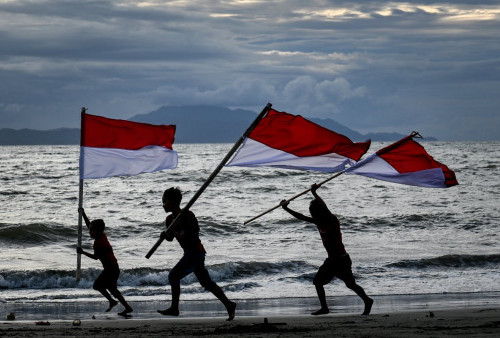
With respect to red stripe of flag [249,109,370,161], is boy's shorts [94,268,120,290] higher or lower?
lower

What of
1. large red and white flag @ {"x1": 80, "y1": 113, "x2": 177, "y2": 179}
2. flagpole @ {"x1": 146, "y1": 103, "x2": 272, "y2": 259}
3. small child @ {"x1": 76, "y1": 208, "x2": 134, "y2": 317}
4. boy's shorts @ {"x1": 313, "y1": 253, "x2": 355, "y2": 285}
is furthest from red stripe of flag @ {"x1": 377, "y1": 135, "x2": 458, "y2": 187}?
small child @ {"x1": 76, "y1": 208, "x2": 134, "y2": 317}

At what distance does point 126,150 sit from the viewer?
1189 cm

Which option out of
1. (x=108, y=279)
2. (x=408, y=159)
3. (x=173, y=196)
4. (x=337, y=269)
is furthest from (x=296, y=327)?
(x=108, y=279)

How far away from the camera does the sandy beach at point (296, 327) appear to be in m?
8.18

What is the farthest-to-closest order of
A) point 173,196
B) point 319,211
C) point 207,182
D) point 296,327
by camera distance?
point 207,182
point 319,211
point 173,196
point 296,327

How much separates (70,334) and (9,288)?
7.97 meters

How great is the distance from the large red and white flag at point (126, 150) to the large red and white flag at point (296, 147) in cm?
151

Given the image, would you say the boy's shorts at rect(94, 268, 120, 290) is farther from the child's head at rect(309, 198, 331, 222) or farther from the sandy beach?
the child's head at rect(309, 198, 331, 222)

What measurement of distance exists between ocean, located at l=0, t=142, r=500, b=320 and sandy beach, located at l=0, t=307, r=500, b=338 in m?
3.35

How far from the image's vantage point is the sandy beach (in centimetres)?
818

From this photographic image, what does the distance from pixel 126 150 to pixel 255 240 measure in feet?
38.5

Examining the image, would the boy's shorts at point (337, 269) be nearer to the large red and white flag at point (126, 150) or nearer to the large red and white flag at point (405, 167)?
the large red and white flag at point (405, 167)

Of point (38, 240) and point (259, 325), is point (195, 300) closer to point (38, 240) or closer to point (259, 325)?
point (259, 325)

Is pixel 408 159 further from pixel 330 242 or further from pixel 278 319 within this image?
pixel 278 319
